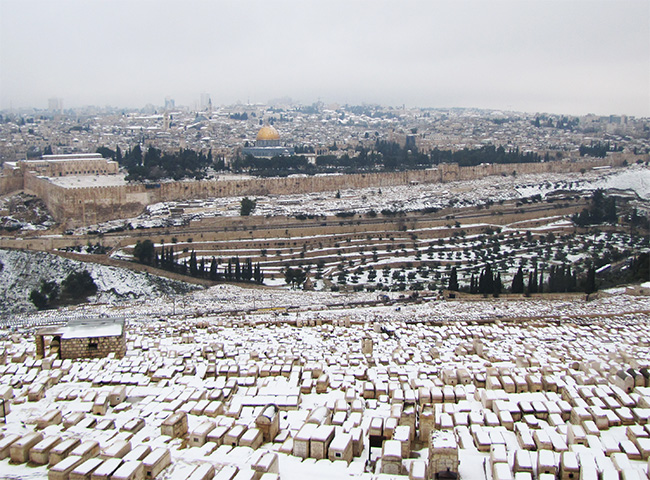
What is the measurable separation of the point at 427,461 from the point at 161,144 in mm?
45275

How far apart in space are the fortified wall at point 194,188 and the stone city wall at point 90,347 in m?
16.0

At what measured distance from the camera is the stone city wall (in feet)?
36.1

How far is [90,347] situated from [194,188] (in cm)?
2014

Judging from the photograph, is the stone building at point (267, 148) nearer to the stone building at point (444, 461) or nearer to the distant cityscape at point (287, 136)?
the distant cityscape at point (287, 136)

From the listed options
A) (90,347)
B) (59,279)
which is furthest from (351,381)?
(59,279)

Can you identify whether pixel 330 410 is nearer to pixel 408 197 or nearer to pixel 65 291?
pixel 65 291

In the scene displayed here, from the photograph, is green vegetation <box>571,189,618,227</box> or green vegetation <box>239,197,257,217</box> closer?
green vegetation <box>239,197,257,217</box>

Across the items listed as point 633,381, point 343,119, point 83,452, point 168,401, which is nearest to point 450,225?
point 633,381

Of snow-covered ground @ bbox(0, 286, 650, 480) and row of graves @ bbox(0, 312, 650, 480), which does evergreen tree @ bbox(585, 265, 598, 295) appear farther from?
row of graves @ bbox(0, 312, 650, 480)

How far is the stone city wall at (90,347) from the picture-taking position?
1101cm

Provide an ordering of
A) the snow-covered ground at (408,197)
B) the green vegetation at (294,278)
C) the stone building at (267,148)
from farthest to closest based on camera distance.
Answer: the stone building at (267,148)
the snow-covered ground at (408,197)
the green vegetation at (294,278)

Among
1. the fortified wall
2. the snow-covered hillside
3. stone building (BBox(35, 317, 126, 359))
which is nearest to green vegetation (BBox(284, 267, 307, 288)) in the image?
the snow-covered hillside

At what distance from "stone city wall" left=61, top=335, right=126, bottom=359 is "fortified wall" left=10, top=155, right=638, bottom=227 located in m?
16.0

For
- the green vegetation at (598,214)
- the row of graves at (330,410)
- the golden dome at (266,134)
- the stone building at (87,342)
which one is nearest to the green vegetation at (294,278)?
the row of graves at (330,410)
